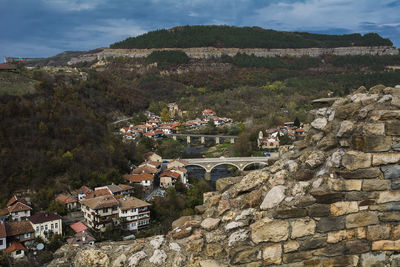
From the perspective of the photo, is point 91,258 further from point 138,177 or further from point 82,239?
point 138,177

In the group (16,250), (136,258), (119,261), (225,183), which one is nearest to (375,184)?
(225,183)

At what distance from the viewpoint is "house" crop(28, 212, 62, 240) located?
47.0 feet

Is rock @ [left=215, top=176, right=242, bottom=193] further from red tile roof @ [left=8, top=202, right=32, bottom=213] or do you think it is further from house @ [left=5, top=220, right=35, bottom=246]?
red tile roof @ [left=8, top=202, right=32, bottom=213]

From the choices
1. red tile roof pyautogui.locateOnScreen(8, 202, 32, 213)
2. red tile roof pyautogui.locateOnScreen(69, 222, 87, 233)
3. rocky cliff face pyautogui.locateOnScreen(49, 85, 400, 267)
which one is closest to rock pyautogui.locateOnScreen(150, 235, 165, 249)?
rocky cliff face pyautogui.locateOnScreen(49, 85, 400, 267)

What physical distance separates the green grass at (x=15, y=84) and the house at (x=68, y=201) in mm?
11087

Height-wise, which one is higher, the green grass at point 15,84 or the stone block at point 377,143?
the green grass at point 15,84

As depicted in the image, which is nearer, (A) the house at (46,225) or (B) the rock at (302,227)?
(B) the rock at (302,227)

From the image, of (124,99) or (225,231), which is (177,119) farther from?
(225,231)

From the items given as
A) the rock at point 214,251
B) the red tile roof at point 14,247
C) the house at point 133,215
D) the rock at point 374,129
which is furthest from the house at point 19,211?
the rock at point 374,129

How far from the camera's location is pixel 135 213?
15.6 meters

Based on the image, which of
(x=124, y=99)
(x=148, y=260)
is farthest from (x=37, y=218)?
(x=124, y=99)

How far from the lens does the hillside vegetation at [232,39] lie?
90.9 m

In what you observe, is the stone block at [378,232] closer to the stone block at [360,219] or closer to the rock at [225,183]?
the stone block at [360,219]

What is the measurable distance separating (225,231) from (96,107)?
34.6 metres
